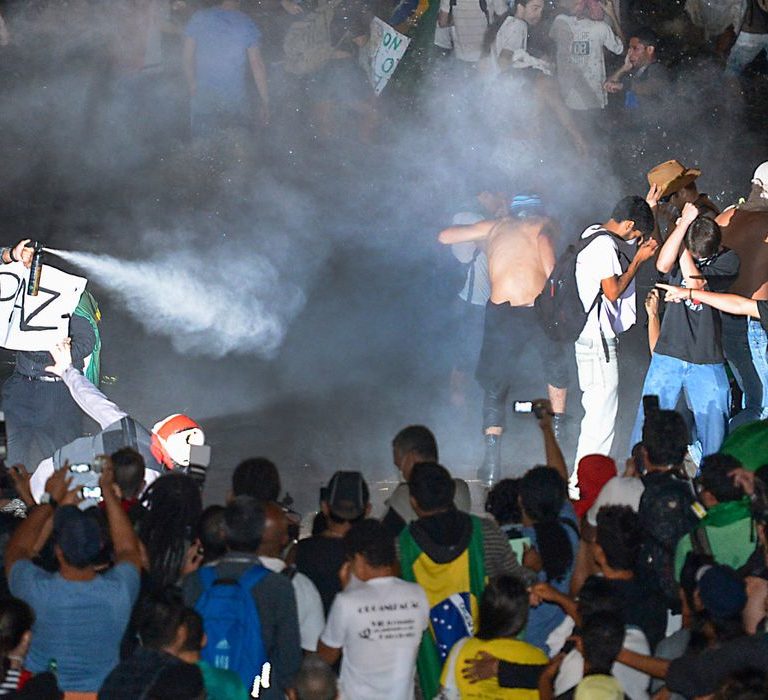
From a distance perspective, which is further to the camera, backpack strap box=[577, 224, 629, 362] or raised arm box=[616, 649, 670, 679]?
backpack strap box=[577, 224, 629, 362]

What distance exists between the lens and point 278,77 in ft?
45.7

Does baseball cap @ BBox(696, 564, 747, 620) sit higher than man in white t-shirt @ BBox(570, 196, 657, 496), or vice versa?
man in white t-shirt @ BBox(570, 196, 657, 496)

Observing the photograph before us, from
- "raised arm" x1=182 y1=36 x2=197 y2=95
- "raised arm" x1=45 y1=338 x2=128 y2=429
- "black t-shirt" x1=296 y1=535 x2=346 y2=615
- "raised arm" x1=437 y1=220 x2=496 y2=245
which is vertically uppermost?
"raised arm" x1=182 y1=36 x2=197 y2=95

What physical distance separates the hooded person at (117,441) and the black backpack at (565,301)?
2.62 meters

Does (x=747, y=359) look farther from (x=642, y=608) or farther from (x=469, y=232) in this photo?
(x=642, y=608)

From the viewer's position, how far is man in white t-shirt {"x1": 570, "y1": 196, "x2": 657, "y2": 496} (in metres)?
8.36

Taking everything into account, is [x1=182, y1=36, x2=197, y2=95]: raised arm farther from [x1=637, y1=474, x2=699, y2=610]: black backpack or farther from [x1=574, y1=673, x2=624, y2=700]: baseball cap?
[x1=574, y1=673, x2=624, y2=700]: baseball cap

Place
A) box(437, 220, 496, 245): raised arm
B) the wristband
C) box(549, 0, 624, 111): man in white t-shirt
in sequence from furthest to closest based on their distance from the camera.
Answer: box(549, 0, 624, 111): man in white t-shirt, box(437, 220, 496, 245): raised arm, the wristband

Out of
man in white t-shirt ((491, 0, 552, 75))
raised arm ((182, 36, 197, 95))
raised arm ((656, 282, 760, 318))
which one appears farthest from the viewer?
man in white t-shirt ((491, 0, 552, 75))

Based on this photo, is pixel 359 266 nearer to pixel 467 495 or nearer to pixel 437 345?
pixel 437 345

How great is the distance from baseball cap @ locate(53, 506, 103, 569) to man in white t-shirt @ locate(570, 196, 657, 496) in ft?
14.9

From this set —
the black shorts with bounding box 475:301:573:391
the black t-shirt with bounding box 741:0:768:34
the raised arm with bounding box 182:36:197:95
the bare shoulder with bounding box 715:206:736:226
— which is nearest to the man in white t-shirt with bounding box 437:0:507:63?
the raised arm with bounding box 182:36:197:95

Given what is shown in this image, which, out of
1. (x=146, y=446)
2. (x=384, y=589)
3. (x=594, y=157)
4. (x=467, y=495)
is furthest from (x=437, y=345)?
(x=384, y=589)

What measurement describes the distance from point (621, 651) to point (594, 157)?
1023 cm
